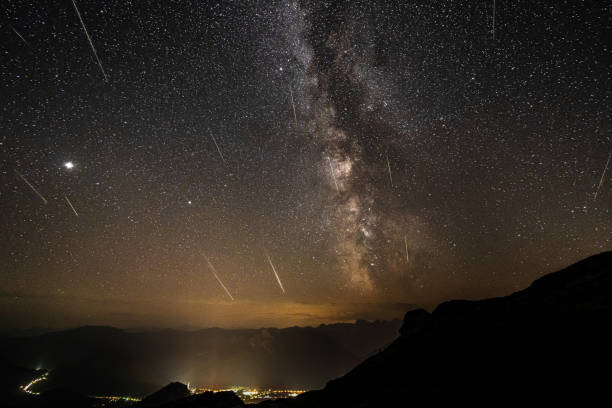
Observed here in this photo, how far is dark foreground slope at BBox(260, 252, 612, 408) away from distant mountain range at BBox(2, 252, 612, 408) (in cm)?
5

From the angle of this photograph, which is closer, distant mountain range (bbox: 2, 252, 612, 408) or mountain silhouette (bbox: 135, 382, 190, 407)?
distant mountain range (bbox: 2, 252, 612, 408)

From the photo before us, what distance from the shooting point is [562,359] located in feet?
61.3

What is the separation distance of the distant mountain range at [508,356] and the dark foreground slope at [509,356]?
50 mm

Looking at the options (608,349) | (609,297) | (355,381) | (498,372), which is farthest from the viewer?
(355,381)

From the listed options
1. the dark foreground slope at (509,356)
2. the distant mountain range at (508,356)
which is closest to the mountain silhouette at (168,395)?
the dark foreground slope at (509,356)

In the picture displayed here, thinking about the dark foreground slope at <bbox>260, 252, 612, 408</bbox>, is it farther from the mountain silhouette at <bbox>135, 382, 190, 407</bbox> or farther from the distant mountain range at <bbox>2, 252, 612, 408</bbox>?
the mountain silhouette at <bbox>135, 382, 190, 407</bbox>

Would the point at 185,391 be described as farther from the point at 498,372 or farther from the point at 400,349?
the point at 498,372

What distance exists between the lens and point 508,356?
21.2 metres

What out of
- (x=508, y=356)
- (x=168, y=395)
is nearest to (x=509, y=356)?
(x=508, y=356)

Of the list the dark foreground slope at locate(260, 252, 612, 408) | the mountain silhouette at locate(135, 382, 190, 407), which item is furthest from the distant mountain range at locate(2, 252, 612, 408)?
the mountain silhouette at locate(135, 382, 190, 407)

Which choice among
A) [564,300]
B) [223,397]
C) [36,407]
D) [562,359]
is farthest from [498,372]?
[36,407]

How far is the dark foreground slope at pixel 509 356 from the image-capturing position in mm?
16781

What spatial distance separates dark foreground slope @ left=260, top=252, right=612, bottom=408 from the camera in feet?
55.1

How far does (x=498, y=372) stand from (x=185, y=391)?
110400 mm
